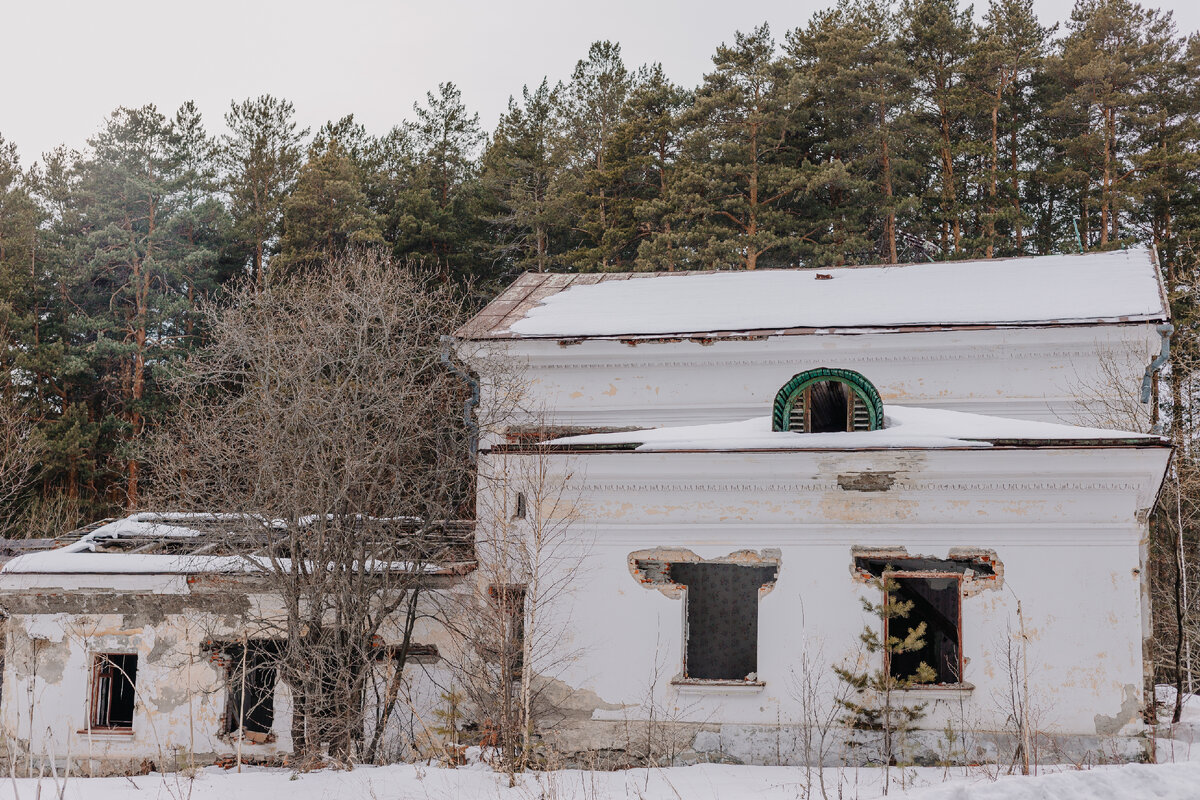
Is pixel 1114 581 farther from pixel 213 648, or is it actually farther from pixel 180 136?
pixel 180 136

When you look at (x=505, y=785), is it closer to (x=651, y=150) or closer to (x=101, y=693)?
(x=101, y=693)

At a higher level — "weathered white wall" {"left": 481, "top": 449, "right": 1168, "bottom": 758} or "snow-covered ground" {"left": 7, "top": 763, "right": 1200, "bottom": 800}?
"weathered white wall" {"left": 481, "top": 449, "right": 1168, "bottom": 758}

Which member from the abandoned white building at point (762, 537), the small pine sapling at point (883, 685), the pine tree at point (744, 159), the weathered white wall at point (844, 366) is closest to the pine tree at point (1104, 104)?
the pine tree at point (744, 159)

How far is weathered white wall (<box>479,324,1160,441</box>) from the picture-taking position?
44.8ft

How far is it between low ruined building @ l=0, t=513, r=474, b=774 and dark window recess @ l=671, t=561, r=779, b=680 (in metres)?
3.63

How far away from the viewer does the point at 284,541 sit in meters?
12.6

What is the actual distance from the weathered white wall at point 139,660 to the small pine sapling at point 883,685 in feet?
18.1

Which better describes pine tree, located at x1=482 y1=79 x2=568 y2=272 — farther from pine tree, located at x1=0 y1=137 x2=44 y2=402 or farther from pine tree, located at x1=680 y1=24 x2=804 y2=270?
pine tree, located at x1=0 y1=137 x2=44 y2=402

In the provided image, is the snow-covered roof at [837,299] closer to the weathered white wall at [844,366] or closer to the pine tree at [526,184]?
the weathered white wall at [844,366]

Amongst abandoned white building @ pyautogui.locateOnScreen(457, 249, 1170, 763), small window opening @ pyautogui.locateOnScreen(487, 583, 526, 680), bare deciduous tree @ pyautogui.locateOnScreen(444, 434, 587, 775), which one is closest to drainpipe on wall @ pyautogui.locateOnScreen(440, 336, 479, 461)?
abandoned white building @ pyautogui.locateOnScreen(457, 249, 1170, 763)

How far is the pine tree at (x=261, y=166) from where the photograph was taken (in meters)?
34.7

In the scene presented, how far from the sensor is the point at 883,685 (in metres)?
10.3

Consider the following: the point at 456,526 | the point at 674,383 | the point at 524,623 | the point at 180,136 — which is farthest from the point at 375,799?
the point at 180,136

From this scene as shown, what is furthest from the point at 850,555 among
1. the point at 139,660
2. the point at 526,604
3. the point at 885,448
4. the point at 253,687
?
the point at 139,660
